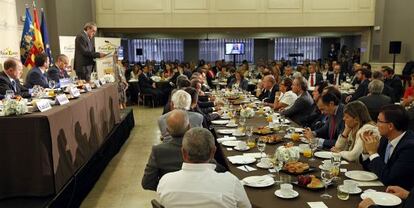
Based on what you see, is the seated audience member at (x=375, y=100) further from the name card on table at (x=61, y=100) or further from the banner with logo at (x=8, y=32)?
the banner with logo at (x=8, y=32)

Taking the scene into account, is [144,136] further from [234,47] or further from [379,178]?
[234,47]

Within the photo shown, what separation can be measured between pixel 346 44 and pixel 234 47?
5206mm

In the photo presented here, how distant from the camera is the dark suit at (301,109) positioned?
5.48m

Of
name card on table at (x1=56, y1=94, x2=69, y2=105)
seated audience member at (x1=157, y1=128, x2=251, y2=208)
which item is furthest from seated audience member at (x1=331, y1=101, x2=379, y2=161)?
name card on table at (x1=56, y1=94, x2=69, y2=105)

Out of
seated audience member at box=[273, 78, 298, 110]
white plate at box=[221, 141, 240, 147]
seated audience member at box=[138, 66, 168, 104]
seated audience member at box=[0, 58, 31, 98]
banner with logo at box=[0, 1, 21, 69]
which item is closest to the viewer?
white plate at box=[221, 141, 240, 147]

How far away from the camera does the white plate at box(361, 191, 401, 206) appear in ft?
6.97

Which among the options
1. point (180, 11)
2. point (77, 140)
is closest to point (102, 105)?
point (77, 140)

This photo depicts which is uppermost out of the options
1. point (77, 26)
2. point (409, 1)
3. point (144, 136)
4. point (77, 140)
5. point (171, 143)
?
point (409, 1)

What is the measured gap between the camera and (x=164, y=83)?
1149 centimetres

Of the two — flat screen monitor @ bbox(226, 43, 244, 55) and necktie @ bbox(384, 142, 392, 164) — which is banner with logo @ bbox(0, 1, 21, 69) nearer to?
necktie @ bbox(384, 142, 392, 164)

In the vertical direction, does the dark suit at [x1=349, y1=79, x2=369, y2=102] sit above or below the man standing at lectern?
below

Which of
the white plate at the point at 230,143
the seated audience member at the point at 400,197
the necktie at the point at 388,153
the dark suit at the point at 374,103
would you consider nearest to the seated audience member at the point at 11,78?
the white plate at the point at 230,143

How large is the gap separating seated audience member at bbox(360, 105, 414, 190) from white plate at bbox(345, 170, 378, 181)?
5 cm

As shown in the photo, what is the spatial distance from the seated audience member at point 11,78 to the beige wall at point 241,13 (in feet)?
25.8
